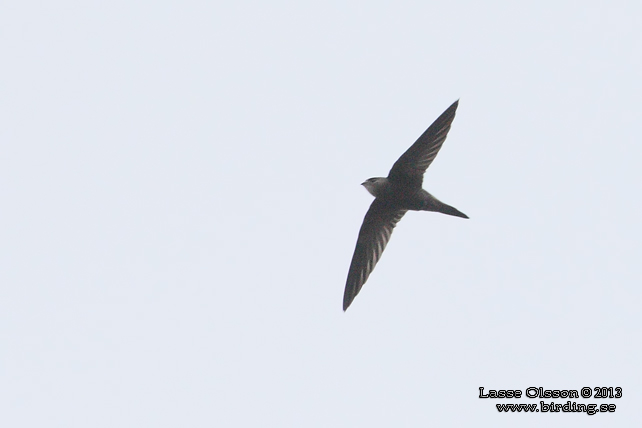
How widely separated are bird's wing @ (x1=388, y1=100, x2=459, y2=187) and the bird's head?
4.7 inches

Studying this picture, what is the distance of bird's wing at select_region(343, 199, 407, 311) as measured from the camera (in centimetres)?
1115

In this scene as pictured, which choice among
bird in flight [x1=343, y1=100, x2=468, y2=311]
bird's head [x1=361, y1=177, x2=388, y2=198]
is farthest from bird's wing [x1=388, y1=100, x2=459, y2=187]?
bird's head [x1=361, y1=177, x2=388, y2=198]

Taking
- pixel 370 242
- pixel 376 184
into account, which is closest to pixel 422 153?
pixel 376 184

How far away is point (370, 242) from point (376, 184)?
2.62ft

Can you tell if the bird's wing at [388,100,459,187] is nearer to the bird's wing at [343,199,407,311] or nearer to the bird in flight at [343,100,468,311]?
the bird in flight at [343,100,468,311]

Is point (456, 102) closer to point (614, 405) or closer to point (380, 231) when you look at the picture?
point (380, 231)

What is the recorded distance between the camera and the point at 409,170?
10711 mm

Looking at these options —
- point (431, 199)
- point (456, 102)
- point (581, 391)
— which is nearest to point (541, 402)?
point (581, 391)

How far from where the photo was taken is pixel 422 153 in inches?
419

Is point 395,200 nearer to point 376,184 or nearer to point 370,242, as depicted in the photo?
point 376,184

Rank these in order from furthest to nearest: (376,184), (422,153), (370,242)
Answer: (370,242) < (376,184) < (422,153)

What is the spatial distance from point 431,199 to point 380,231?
0.87 metres

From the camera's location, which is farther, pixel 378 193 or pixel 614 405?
pixel 378 193

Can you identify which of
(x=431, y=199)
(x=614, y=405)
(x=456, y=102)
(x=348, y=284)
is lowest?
(x=614, y=405)
